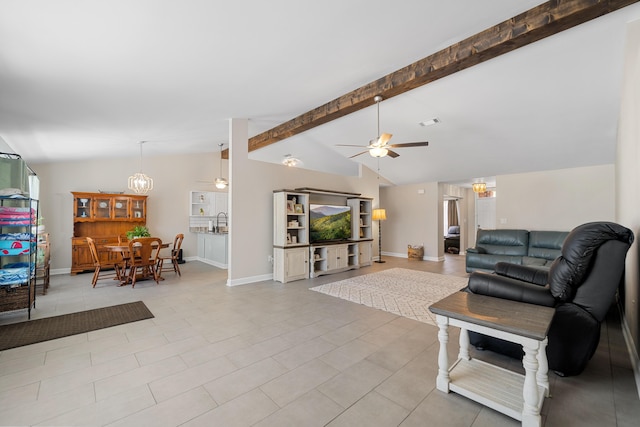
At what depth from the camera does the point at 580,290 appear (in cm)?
210

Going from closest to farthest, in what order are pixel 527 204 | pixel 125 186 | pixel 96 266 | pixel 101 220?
1. pixel 96 266
2. pixel 101 220
3. pixel 527 204
4. pixel 125 186

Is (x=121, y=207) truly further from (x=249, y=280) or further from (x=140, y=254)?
(x=249, y=280)

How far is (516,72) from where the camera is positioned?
3.61 metres

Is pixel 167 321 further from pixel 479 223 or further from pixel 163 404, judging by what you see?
pixel 479 223

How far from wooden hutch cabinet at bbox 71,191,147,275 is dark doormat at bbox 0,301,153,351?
274cm

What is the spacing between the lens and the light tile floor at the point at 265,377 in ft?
5.73

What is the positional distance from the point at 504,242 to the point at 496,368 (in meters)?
4.90

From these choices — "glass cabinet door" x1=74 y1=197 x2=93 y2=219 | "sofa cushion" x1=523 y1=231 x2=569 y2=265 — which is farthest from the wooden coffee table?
"glass cabinet door" x1=74 y1=197 x2=93 y2=219

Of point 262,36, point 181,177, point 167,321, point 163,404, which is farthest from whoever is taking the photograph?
point 181,177

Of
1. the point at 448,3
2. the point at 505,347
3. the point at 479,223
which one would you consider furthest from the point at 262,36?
the point at 479,223

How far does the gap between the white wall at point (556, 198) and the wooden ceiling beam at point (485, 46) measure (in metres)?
4.65

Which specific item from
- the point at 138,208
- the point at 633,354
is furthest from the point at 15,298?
the point at 633,354

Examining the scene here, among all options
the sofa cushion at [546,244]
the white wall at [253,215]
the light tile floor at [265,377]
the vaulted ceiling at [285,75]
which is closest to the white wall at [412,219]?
the vaulted ceiling at [285,75]

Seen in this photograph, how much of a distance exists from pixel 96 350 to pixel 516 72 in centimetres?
581
